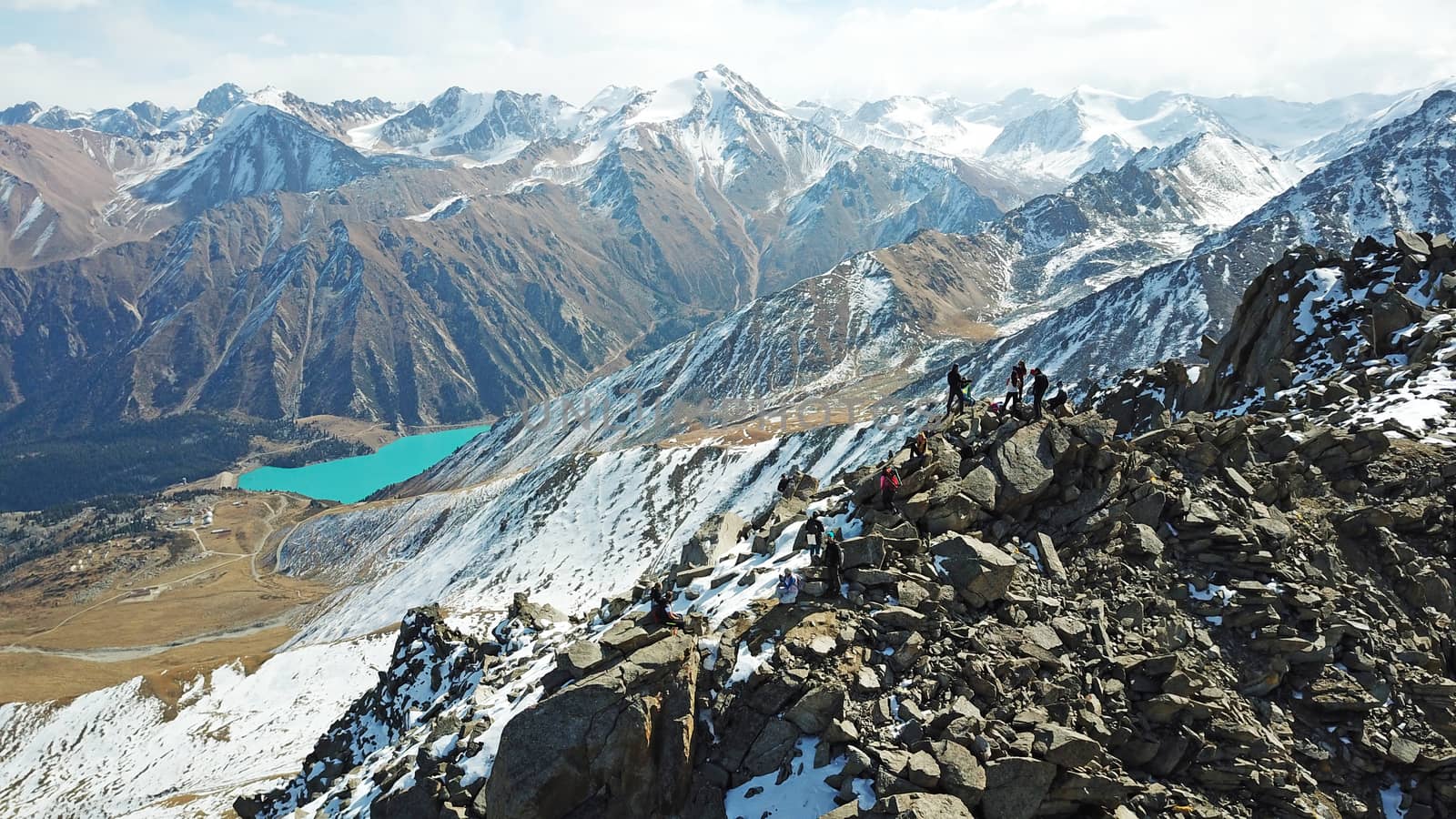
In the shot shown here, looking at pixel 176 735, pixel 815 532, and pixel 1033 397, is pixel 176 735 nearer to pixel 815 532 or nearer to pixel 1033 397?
pixel 815 532

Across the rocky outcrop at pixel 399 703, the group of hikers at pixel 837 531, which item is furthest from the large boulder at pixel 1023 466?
the rocky outcrop at pixel 399 703

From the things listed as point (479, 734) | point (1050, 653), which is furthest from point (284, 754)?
point (1050, 653)

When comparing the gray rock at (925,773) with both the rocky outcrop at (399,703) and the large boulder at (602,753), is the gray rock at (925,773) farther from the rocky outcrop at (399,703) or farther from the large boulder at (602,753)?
the rocky outcrop at (399,703)

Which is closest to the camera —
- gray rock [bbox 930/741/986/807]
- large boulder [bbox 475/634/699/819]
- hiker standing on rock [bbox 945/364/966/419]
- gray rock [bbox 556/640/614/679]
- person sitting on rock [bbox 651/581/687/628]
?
gray rock [bbox 930/741/986/807]

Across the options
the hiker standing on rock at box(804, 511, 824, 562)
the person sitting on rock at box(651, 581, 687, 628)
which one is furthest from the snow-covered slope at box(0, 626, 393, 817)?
the hiker standing on rock at box(804, 511, 824, 562)

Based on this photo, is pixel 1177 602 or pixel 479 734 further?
pixel 479 734

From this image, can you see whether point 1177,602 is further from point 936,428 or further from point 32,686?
point 32,686

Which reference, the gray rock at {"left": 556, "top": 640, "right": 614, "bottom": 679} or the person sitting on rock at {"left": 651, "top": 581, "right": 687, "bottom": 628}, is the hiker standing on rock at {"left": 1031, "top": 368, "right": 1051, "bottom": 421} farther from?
the gray rock at {"left": 556, "top": 640, "right": 614, "bottom": 679}
